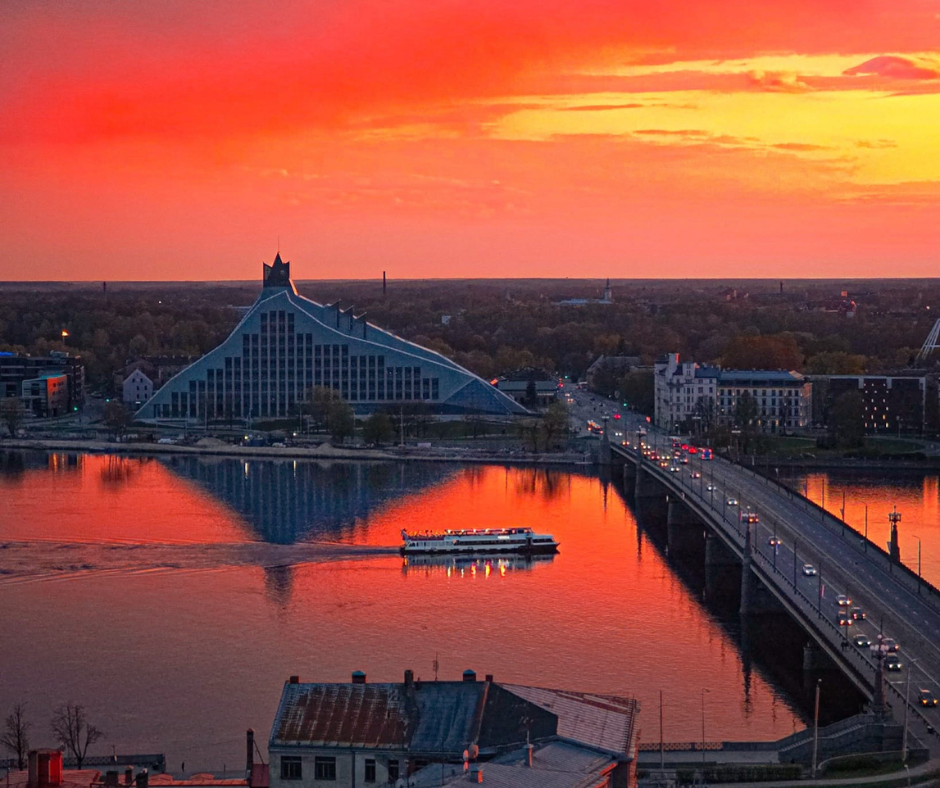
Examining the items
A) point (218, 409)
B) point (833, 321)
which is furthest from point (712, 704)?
point (833, 321)

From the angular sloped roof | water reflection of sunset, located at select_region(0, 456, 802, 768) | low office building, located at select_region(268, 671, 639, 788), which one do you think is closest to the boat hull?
water reflection of sunset, located at select_region(0, 456, 802, 768)

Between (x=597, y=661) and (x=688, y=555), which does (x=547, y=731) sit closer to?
(x=597, y=661)

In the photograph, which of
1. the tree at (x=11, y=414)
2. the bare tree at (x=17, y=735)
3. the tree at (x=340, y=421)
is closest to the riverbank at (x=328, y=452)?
the tree at (x=340, y=421)

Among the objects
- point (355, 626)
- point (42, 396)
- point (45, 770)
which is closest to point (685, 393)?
point (42, 396)

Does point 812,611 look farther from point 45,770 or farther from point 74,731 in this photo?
point 45,770

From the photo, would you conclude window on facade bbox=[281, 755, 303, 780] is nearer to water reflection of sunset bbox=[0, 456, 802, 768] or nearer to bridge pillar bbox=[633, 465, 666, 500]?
water reflection of sunset bbox=[0, 456, 802, 768]

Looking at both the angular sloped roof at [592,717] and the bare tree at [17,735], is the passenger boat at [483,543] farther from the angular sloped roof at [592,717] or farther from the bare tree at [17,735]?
the angular sloped roof at [592,717]
